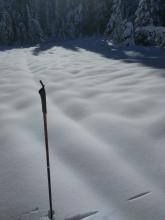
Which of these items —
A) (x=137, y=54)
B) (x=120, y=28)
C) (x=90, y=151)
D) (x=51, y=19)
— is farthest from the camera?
(x=51, y=19)

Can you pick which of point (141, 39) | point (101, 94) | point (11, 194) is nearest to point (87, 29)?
point (141, 39)

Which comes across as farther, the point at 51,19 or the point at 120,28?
the point at 51,19

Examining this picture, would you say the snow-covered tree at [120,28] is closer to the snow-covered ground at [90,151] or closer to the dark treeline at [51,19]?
the dark treeline at [51,19]

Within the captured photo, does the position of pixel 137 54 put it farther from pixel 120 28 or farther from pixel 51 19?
pixel 51 19

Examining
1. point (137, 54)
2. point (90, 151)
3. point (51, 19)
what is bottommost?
point (137, 54)

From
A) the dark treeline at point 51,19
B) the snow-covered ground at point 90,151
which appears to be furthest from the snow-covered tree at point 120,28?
the snow-covered ground at point 90,151

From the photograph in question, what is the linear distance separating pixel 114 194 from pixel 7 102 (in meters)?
5.04

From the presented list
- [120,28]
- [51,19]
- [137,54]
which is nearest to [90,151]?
[137,54]

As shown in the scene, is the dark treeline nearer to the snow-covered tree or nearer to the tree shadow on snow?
the snow-covered tree

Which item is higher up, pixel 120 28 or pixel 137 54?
pixel 120 28

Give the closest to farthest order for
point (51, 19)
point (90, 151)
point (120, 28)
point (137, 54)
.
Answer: point (90, 151), point (137, 54), point (120, 28), point (51, 19)

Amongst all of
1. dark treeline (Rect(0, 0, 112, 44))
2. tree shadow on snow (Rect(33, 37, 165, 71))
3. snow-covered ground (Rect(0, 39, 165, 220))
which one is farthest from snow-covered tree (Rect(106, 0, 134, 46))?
snow-covered ground (Rect(0, 39, 165, 220))

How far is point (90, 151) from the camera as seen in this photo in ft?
15.4

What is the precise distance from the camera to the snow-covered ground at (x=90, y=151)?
3.45 meters
